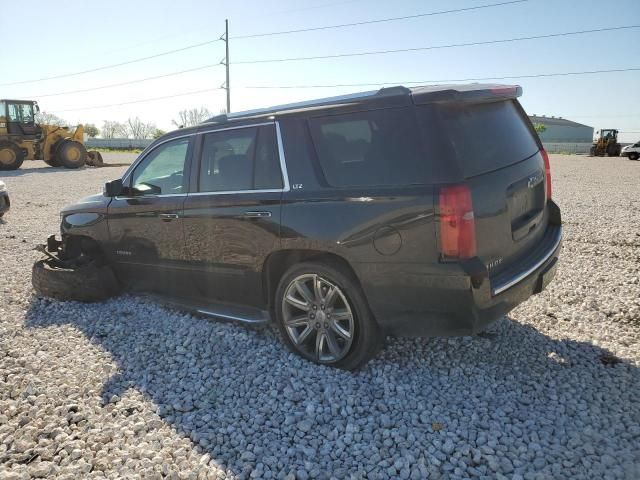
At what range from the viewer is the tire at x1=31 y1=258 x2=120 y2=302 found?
4.87 metres

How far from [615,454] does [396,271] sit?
149cm

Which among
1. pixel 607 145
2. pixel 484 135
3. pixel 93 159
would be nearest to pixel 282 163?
pixel 484 135

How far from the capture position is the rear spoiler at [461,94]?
2951mm

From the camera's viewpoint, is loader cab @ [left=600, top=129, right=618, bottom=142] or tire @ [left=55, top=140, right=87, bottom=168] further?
loader cab @ [left=600, top=129, right=618, bottom=142]

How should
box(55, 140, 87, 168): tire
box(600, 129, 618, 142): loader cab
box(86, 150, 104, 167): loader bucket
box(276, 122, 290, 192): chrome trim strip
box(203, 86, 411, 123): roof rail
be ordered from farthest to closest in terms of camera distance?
1. box(600, 129, 618, 142): loader cab
2. box(86, 150, 104, 167): loader bucket
3. box(55, 140, 87, 168): tire
4. box(276, 122, 290, 192): chrome trim strip
5. box(203, 86, 411, 123): roof rail

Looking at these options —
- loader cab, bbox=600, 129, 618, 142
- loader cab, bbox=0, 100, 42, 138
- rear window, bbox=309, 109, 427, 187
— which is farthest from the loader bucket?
loader cab, bbox=600, 129, 618, 142

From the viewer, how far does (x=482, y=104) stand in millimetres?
3295

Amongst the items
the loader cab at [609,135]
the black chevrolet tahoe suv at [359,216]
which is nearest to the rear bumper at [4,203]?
the black chevrolet tahoe suv at [359,216]

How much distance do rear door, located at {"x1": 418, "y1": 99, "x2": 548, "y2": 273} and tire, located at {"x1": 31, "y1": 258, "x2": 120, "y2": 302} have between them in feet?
12.0

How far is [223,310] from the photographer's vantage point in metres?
4.11

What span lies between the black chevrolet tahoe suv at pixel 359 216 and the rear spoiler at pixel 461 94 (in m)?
0.01

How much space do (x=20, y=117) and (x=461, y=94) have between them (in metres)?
26.6

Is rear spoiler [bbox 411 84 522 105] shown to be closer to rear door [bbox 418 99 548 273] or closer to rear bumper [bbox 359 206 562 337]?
rear door [bbox 418 99 548 273]

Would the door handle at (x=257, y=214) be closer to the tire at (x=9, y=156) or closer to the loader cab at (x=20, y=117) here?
the tire at (x=9, y=156)
